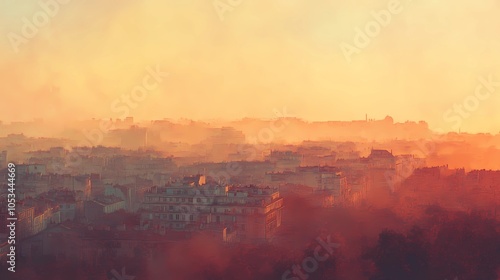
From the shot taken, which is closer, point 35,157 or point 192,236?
point 192,236

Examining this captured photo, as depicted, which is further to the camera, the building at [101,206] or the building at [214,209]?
the building at [101,206]

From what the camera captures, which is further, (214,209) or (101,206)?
(101,206)

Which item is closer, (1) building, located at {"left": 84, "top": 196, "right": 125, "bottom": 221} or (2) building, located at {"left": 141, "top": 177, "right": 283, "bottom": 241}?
(2) building, located at {"left": 141, "top": 177, "right": 283, "bottom": 241}

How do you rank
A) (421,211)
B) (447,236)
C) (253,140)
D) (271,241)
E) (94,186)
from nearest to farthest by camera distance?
(447,236) < (271,241) < (421,211) < (94,186) < (253,140)

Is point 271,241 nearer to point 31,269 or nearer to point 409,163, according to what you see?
point 31,269

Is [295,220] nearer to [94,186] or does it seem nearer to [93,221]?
[93,221]

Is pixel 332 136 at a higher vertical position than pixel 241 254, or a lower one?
higher

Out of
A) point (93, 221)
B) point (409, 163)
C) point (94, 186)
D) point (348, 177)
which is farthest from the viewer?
point (409, 163)

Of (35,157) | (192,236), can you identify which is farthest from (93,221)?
(35,157)
